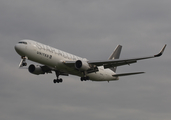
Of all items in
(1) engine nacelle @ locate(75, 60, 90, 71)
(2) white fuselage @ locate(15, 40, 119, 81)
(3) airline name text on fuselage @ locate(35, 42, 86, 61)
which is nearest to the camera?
(2) white fuselage @ locate(15, 40, 119, 81)

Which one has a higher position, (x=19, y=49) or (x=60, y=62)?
(x=19, y=49)

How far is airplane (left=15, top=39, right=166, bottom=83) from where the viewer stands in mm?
45516

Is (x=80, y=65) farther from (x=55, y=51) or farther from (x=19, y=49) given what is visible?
(x=19, y=49)

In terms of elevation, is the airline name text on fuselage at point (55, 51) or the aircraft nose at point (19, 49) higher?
the airline name text on fuselage at point (55, 51)

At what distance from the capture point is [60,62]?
48.2 meters

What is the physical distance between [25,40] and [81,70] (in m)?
10.1

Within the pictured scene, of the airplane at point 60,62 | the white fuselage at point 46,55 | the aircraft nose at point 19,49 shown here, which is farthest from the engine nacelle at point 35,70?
the aircraft nose at point 19,49

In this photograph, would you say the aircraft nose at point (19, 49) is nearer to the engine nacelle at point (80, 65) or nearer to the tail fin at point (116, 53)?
the engine nacelle at point (80, 65)

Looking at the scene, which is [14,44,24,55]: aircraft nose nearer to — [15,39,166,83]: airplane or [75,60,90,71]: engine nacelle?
[15,39,166,83]: airplane

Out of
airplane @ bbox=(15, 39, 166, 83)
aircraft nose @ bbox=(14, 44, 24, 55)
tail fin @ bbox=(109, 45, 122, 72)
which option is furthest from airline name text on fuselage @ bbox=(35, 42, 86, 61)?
tail fin @ bbox=(109, 45, 122, 72)

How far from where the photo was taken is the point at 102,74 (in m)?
56.6

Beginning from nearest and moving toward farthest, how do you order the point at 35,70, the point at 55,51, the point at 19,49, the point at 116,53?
the point at 19,49, the point at 55,51, the point at 35,70, the point at 116,53

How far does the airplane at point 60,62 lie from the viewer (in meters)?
45.5

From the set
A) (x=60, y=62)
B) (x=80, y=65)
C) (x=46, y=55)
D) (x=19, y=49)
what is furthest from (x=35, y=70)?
(x=80, y=65)
